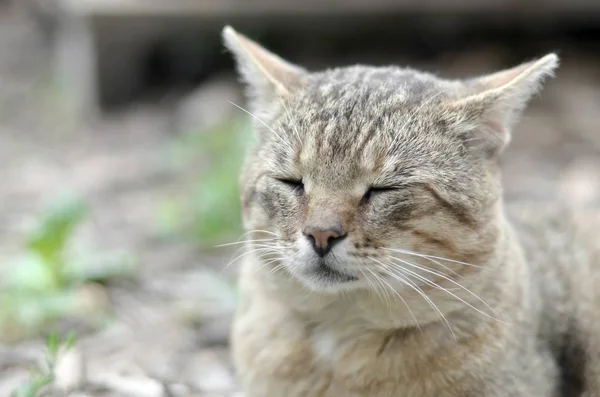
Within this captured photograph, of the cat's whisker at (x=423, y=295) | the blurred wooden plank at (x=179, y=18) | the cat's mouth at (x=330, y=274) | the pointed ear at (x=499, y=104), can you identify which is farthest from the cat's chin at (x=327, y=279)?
the blurred wooden plank at (x=179, y=18)

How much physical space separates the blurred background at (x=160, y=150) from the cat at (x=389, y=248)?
2.53 feet

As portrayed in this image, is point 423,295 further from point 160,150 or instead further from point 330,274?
point 160,150

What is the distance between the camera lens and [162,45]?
8.06 metres

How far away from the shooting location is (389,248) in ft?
8.68

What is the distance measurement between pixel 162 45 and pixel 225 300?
14.4 feet

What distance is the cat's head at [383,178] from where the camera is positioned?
104 inches

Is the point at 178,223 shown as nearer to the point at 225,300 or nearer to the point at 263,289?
the point at 225,300

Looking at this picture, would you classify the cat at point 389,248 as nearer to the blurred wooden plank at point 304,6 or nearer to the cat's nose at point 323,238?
the cat's nose at point 323,238

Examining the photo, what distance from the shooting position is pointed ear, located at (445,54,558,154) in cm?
284

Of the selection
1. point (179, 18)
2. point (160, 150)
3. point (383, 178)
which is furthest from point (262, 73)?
point (179, 18)

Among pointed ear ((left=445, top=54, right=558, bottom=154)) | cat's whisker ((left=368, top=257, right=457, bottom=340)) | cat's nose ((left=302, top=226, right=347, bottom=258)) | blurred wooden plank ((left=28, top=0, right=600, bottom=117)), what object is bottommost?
cat's whisker ((left=368, top=257, right=457, bottom=340))

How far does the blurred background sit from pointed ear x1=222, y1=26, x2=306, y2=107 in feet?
2.73

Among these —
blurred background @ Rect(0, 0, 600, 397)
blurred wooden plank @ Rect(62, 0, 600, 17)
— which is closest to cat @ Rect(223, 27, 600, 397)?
blurred background @ Rect(0, 0, 600, 397)

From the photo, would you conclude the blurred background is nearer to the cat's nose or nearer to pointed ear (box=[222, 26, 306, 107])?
pointed ear (box=[222, 26, 306, 107])
